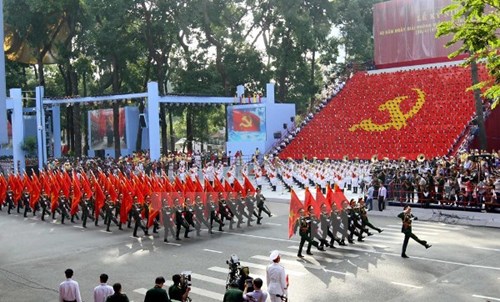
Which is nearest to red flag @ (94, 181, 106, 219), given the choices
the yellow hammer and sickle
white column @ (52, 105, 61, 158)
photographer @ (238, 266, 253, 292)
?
photographer @ (238, 266, 253, 292)

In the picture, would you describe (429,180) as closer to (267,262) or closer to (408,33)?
(267,262)

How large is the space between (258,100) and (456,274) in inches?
1198

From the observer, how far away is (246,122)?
42594 millimetres

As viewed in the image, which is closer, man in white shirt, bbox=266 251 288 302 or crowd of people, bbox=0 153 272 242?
man in white shirt, bbox=266 251 288 302

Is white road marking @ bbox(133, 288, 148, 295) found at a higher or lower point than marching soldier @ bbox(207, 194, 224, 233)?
lower

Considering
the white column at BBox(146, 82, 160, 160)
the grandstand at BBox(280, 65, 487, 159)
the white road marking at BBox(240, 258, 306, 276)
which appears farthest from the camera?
the white column at BBox(146, 82, 160, 160)

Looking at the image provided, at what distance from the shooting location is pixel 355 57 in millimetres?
56688

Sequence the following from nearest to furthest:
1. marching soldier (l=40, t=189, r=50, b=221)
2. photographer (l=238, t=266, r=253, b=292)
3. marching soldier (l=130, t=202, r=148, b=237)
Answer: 1. photographer (l=238, t=266, r=253, b=292)
2. marching soldier (l=130, t=202, r=148, b=237)
3. marching soldier (l=40, t=189, r=50, b=221)

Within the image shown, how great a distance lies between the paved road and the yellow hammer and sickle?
869 inches

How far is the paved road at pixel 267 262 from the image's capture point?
1205cm

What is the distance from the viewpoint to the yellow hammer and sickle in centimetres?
4238

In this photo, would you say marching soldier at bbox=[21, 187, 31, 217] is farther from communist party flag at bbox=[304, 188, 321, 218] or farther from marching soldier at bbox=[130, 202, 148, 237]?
communist party flag at bbox=[304, 188, 321, 218]

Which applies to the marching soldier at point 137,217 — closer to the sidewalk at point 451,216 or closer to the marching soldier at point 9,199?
the sidewalk at point 451,216

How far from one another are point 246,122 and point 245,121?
0.38 feet
